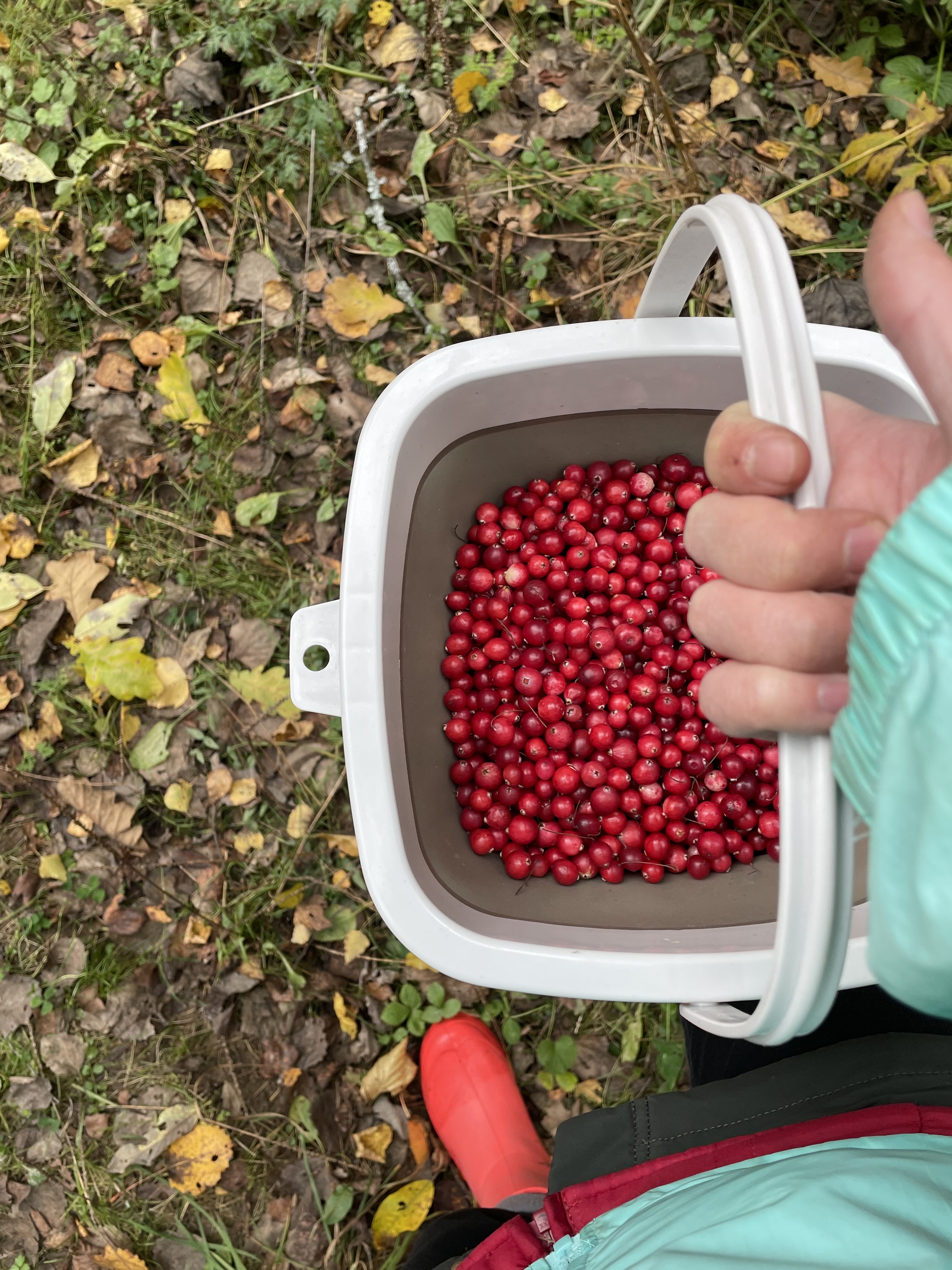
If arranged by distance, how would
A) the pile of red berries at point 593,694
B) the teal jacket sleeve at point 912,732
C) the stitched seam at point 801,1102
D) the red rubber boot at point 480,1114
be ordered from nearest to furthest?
the teal jacket sleeve at point 912,732 → the stitched seam at point 801,1102 → the pile of red berries at point 593,694 → the red rubber boot at point 480,1114

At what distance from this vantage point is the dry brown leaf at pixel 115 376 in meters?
2.29

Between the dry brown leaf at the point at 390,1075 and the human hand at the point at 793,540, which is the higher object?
the human hand at the point at 793,540

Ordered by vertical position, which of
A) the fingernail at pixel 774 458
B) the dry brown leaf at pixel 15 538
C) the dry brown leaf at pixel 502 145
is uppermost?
the fingernail at pixel 774 458

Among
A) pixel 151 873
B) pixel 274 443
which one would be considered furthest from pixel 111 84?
pixel 151 873

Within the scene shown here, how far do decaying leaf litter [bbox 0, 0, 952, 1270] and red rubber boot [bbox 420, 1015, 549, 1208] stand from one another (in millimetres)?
66

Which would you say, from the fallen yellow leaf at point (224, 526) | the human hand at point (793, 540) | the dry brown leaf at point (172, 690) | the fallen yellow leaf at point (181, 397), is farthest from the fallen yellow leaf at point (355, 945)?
the human hand at point (793, 540)

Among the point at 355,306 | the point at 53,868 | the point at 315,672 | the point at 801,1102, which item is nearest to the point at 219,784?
the point at 53,868

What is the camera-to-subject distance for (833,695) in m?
0.73

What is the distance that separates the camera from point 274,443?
225 centimetres

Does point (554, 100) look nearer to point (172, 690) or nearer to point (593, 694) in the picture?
point (593, 694)

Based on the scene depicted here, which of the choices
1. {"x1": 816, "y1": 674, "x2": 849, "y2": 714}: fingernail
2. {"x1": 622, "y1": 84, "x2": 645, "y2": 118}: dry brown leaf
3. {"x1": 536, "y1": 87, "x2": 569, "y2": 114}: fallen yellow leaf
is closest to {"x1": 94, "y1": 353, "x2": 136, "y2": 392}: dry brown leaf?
{"x1": 536, "y1": 87, "x2": 569, "y2": 114}: fallen yellow leaf

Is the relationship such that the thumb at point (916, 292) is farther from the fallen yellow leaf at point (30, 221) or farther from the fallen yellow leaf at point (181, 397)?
the fallen yellow leaf at point (30, 221)

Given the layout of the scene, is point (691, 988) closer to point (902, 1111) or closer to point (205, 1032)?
point (902, 1111)

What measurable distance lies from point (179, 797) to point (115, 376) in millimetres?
1124
